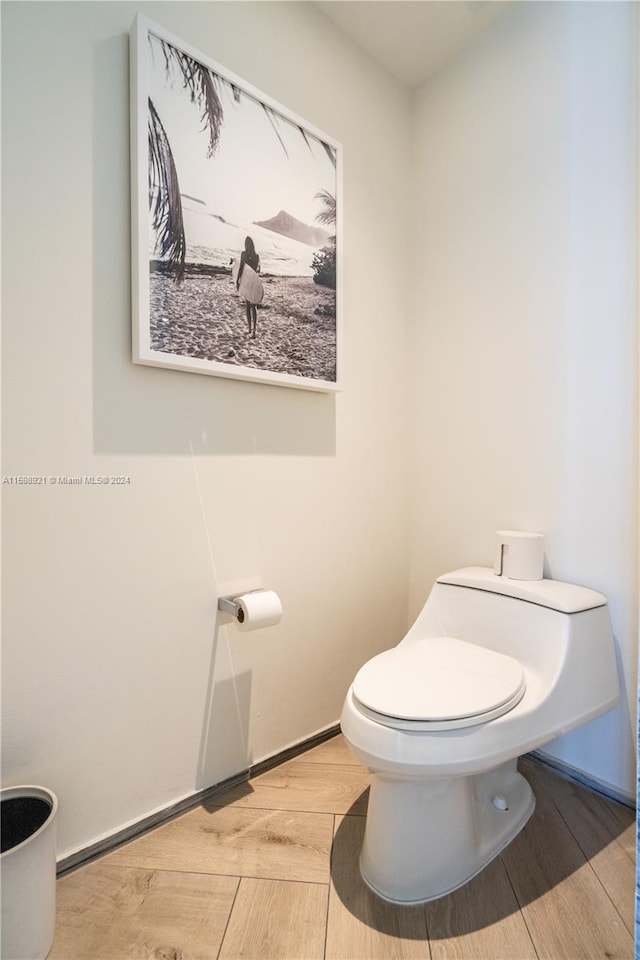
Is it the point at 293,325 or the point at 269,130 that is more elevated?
the point at 269,130

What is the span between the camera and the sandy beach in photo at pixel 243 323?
1.21 meters

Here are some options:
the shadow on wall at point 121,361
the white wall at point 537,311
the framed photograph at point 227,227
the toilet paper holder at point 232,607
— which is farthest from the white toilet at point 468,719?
the framed photograph at point 227,227

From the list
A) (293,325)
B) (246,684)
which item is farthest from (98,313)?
(246,684)

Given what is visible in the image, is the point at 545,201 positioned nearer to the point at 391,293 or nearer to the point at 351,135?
the point at 391,293

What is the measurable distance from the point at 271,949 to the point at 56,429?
1.17 metres

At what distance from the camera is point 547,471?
1.50m

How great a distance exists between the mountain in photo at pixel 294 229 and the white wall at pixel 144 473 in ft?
0.61

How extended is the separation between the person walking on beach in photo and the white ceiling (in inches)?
36.3

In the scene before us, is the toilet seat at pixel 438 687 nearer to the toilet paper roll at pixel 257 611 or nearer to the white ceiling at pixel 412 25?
the toilet paper roll at pixel 257 611

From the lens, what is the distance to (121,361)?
117cm

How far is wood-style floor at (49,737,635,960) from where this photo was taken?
3.09 feet

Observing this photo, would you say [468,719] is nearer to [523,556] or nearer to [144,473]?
[523,556]

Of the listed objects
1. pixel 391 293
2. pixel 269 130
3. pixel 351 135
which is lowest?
pixel 391 293

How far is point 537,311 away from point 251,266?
0.92 m
